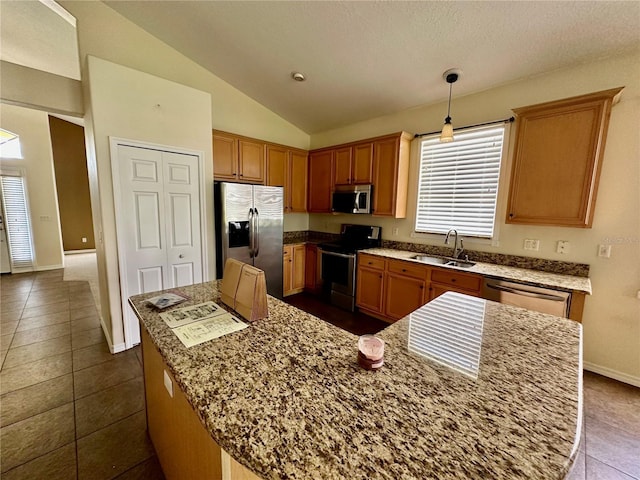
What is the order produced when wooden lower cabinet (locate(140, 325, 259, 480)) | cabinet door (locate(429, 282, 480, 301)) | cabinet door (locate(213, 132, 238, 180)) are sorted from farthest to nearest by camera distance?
cabinet door (locate(213, 132, 238, 180)) → cabinet door (locate(429, 282, 480, 301)) → wooden lower cabinet (locate(140, 325, 259, 480))

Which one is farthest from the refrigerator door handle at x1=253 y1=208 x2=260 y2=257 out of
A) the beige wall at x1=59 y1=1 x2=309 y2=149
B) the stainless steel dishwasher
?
the stainless steel dishwasher

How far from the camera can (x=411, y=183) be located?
11.6ft

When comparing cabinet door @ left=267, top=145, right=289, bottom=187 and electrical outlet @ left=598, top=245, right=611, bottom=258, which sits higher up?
cabinet door @ left=267, top=145, right=289, bottom=187

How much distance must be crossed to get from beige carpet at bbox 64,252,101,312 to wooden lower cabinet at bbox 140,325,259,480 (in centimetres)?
314

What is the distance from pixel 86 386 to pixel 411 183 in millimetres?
4005

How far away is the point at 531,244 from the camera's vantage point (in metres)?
2.68

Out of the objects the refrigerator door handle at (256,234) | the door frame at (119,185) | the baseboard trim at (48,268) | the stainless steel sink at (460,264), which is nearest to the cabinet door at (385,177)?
the stainless steel sink at (460,264)

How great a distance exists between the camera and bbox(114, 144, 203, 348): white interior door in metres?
2.58

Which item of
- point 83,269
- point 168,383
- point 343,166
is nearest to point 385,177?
point 343,166

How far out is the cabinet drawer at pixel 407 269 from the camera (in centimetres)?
292

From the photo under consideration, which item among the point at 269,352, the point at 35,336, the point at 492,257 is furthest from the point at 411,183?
the point at 35,336

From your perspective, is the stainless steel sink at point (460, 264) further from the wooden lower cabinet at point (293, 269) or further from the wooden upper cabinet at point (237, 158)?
the wooden upper cabinet at point (237, 158)

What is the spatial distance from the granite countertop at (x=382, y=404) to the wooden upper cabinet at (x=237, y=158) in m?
2.84

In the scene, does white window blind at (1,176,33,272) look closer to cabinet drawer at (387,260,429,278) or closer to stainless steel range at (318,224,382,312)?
stainless steel range at (318,224,382,312)
